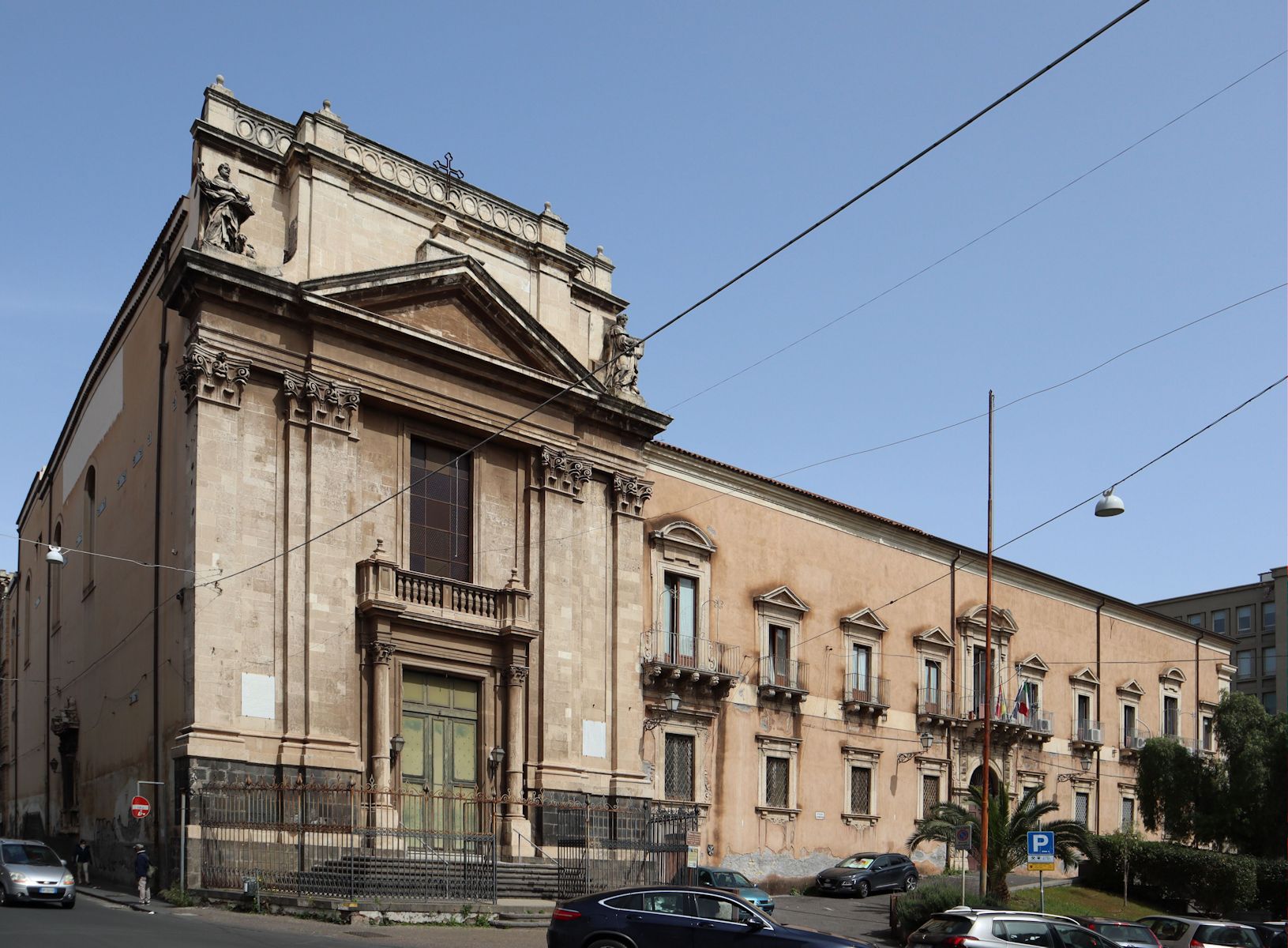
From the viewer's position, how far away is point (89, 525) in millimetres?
36375

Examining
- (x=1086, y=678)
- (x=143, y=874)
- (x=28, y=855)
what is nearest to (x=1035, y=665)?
(x=1086, y=678)

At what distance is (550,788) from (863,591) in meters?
13.8

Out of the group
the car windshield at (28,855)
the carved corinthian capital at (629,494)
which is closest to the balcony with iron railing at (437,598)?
the carved corinthian capital at (629,494)

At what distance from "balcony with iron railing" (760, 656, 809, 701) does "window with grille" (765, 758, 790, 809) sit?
5.65ft

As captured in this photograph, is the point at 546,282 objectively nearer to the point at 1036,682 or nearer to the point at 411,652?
the point at 411,652

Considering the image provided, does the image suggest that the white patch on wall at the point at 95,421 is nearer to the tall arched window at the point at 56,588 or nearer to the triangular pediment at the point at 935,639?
the tall arched window at the point at 56,588

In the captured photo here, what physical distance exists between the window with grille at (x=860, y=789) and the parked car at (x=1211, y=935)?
15.7 meters

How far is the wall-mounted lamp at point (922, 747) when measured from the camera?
134 ft

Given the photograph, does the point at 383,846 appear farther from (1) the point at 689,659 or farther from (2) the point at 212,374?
(1) the point at 689,659

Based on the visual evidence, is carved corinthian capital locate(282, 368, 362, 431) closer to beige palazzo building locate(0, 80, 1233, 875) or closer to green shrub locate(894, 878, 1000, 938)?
beige palazzo building locate(0, 80, 1233, 875)

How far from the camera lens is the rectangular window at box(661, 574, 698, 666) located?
34688mm

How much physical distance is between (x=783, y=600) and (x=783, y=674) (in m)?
1.99

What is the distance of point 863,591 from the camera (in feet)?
133

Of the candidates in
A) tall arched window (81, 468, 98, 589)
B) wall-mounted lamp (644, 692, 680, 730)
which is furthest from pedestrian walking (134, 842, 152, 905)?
wall-mounted lamp (644, 692, 680, 730)
